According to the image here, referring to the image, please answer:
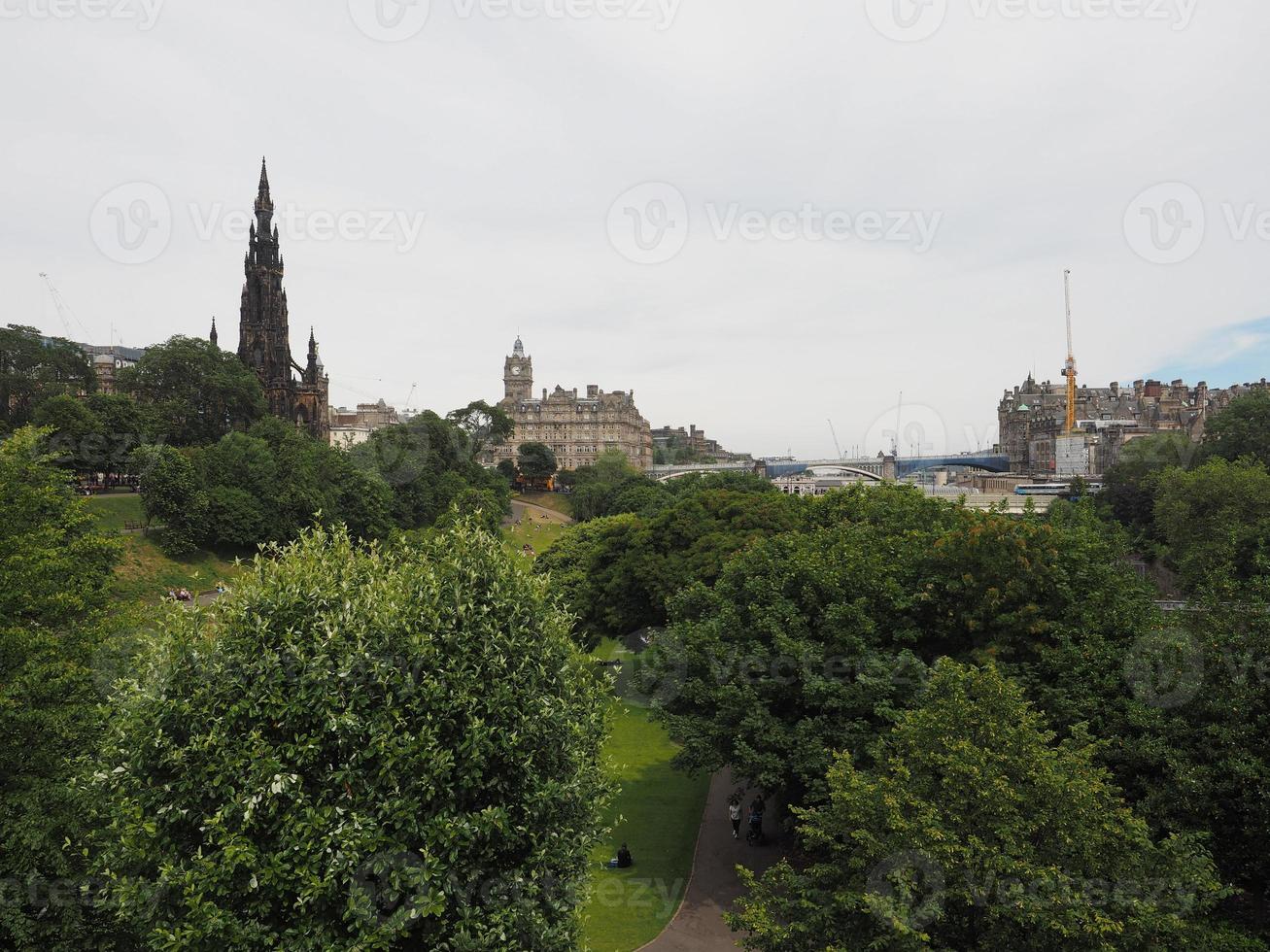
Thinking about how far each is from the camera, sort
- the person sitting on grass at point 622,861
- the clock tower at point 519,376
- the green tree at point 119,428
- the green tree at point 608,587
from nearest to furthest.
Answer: the person sitting on grass at point 622,861
the green tree at point 608,587
the green tree at point 119,428
the clock tower at point 519,376

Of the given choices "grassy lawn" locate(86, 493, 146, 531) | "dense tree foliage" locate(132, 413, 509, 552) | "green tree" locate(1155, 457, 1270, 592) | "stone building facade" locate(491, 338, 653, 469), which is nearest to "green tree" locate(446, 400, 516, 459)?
"dense tree foliage" locate(132, 413, 509, 552)

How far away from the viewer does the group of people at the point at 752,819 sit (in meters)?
21.7

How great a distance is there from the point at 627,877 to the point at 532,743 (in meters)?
9.65

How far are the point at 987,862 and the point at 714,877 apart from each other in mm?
9628

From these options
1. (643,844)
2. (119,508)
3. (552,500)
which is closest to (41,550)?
(643,844)

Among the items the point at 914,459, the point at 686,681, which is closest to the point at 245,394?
the point at 686,681

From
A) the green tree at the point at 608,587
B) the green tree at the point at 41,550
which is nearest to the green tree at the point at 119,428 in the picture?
the green tree at the point at 608,587

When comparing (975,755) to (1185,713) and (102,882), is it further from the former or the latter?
(102,882)

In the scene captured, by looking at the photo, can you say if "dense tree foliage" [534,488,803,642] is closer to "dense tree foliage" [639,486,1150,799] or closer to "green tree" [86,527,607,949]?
"dense tree foliage" [639,486,1150,799]

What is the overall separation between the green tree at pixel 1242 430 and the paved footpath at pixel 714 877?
63.5 metres

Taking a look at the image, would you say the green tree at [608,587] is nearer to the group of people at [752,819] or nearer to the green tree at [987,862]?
the group of people at [752,819]

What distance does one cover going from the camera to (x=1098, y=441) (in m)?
120

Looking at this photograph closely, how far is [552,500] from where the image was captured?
107 metres

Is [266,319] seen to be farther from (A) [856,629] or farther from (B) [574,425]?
(A) [856,629]
